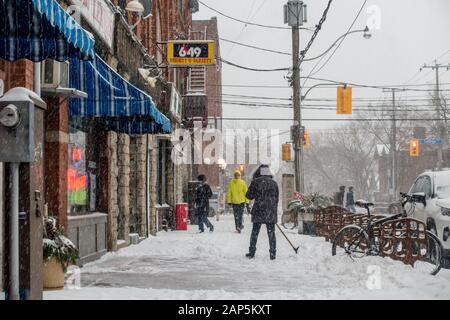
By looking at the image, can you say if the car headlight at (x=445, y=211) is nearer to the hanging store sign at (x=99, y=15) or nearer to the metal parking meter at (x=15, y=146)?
the hanging store sign at (x=99, y=15)

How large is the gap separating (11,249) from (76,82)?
5528mm

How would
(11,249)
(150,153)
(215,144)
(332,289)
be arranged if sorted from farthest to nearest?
(215,144) < (150,153) < (332,289) < (11,249)

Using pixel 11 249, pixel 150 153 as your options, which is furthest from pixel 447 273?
pixel 150 153

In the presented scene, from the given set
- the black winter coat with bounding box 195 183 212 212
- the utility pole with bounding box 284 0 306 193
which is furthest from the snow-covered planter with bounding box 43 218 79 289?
the utility pole with bounding box 284 0 306 193

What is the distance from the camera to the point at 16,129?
6.55 meters

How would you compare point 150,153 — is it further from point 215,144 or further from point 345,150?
point 345,150

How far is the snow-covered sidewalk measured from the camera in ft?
27.8

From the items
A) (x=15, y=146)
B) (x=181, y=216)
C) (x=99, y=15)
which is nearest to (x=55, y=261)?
(x=15, y=146)

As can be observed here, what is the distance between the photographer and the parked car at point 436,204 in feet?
41.2

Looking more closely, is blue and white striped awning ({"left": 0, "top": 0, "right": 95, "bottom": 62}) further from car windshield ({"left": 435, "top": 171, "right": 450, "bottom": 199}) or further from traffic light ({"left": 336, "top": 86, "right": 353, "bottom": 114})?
traffic light ({"left": 336, "top": 86, "right": 353, "bottom": 114})

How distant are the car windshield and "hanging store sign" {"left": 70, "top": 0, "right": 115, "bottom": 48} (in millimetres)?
7063

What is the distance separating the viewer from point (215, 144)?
51000 millimetres

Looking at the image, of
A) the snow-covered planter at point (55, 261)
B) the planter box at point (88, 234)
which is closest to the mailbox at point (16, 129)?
the snow-covered planter at point (55, 261)
